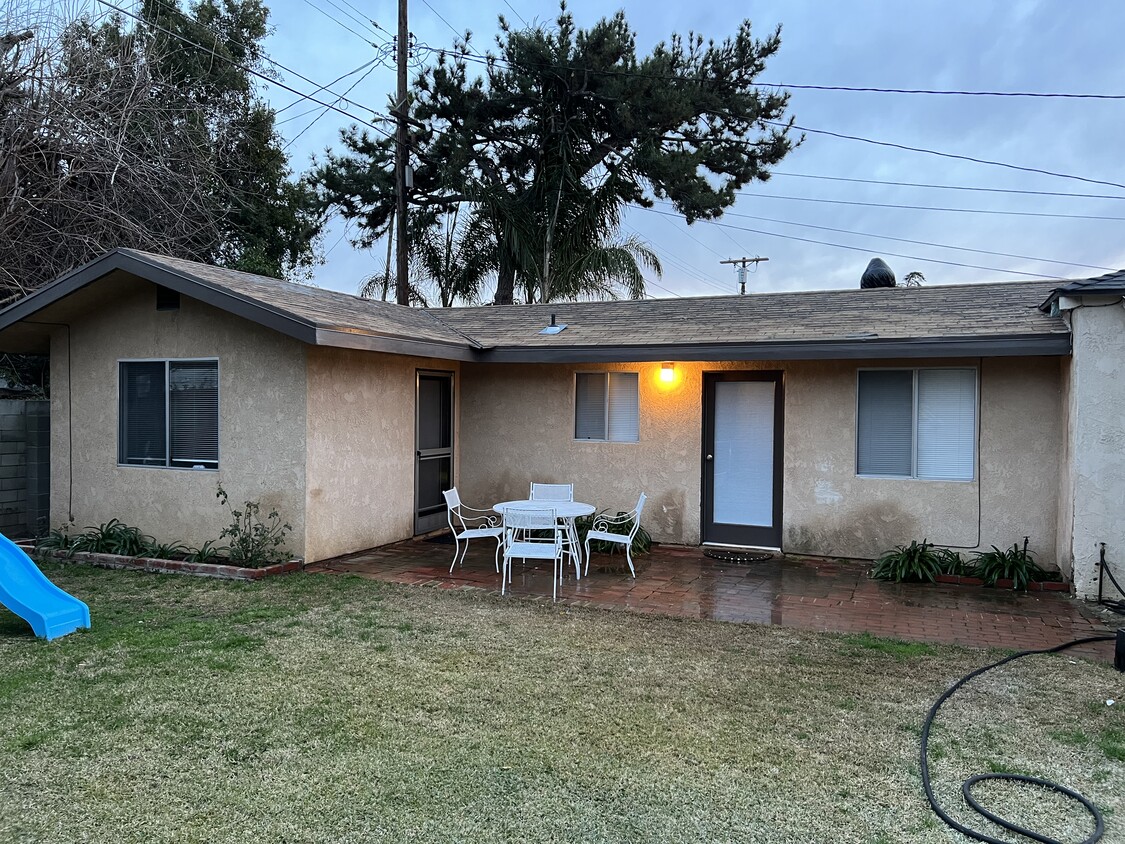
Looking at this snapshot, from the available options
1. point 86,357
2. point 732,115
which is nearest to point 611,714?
point 86,357

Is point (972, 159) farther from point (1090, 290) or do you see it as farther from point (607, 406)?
point (607, 406)

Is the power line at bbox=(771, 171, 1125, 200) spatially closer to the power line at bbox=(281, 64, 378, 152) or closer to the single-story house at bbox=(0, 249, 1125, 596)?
the single-story house at bbox=(0, 249, 1125, 596)

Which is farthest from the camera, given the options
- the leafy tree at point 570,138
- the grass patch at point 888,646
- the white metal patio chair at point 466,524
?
the leafy tree at point 570,138

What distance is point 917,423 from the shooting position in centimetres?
877

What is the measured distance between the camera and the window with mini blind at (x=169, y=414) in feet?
28.4

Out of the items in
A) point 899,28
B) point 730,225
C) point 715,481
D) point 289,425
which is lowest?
point 715,481

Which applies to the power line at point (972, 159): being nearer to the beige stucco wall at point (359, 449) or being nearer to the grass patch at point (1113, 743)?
the beige stucco wall at point (359, 449)

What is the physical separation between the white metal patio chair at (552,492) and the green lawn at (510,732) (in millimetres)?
2987

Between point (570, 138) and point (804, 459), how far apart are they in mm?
12382

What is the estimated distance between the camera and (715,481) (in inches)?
387

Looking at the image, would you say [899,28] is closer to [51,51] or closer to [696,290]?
[696,290]

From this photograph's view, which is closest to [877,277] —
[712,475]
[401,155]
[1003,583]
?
[712,475]

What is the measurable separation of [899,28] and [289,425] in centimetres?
1332

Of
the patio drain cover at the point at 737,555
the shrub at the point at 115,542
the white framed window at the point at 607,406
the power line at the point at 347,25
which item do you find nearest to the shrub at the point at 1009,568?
the patio drain cover at the point at 737,555
